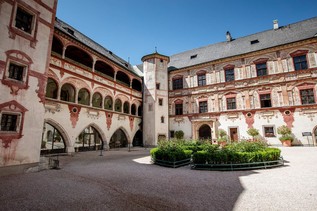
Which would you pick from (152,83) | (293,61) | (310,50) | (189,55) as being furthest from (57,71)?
(310,50)

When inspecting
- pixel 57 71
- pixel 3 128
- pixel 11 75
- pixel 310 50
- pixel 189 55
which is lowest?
pixel 3 128

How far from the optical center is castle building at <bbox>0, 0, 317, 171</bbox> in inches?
338

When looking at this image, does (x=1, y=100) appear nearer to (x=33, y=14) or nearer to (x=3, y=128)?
(x=3, y=128)

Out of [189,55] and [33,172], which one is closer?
[33,172]

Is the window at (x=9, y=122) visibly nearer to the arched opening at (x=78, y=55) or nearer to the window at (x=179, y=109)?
the arched opening at (x=78, y=55)

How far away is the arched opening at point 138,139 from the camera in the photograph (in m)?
24.3

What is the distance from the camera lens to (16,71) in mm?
8609

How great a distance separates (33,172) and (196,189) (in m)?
8.27

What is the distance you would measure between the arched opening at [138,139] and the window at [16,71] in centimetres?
1723

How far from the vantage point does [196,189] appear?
18.1ft

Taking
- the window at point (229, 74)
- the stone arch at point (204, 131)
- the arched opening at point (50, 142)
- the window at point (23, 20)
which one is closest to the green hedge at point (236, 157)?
the window at point (23, 20)

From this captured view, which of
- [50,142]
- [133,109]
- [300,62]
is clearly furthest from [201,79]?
[50,142]

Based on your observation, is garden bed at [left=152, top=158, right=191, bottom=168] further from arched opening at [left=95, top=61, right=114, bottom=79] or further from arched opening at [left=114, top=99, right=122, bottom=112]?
arched opening at [left=95, top=61, right=114, bottom=79]

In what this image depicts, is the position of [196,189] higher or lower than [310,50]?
lower
